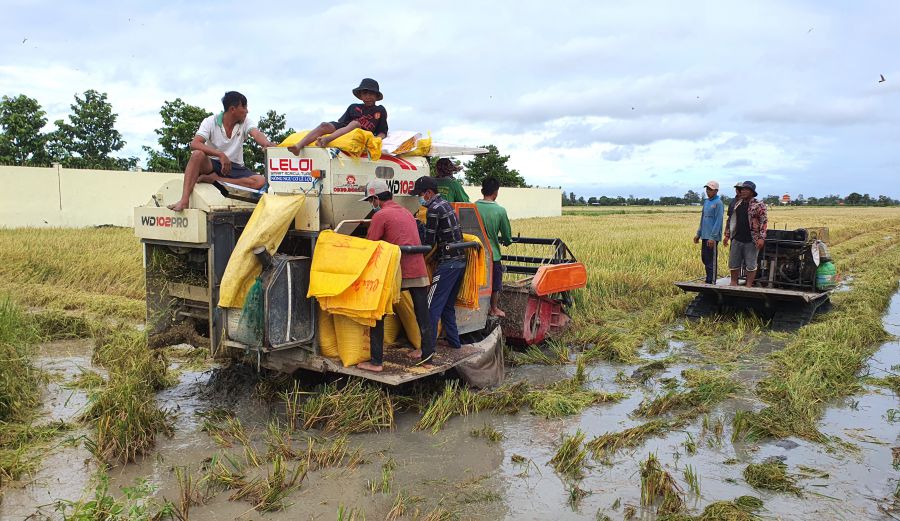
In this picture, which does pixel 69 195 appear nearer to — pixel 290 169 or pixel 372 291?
pixel 290 169

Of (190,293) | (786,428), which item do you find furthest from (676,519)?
(190,293)

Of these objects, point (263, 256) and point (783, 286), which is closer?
point (263, 256)

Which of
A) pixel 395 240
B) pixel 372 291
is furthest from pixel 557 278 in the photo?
pixel 372 291

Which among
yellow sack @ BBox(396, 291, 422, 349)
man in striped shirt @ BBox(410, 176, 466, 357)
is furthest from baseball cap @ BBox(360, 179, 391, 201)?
yellow sack @ BBox(396, 291, 422, 349)

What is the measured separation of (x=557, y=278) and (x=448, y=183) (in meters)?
1.78

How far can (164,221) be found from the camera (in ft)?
18.9

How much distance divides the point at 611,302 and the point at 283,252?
6.13 m

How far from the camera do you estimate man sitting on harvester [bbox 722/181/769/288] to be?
371 inches

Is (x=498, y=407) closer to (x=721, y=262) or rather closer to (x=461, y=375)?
(x=461, y=375)

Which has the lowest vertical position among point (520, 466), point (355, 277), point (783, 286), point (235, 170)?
point (520, 466)

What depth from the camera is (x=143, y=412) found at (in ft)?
16.6

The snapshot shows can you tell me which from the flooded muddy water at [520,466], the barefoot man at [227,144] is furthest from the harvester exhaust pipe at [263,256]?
the flooded muddy water at [520,466]

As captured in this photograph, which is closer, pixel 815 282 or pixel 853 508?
pixel 853 508

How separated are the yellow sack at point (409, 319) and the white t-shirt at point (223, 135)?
2012 mm
